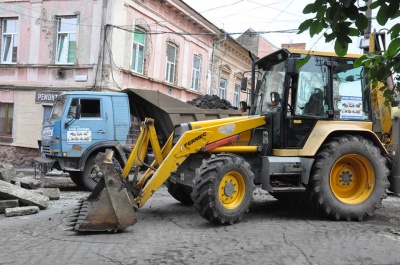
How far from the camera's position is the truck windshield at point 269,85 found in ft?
22.0

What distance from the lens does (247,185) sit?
6.01m

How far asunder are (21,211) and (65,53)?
389 inches

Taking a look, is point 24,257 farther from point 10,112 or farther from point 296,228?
point 10,112

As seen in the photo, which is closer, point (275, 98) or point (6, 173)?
point (275, 98)

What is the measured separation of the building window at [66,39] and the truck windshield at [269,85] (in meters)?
10.1

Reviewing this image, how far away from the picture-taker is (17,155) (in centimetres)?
1574

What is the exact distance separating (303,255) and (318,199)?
5.57 feet

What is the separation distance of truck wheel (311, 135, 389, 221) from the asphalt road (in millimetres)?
245

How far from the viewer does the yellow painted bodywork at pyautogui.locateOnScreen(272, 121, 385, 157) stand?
6355mm

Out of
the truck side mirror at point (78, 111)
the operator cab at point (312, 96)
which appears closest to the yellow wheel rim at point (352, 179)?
the operator cab at point (312, 96)

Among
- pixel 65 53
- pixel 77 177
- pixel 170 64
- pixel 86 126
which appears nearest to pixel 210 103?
pixel 86 126

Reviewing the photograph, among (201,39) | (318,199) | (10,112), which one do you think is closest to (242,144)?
(318,199)

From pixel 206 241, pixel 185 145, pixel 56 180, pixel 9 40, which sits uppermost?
pixel 9 40

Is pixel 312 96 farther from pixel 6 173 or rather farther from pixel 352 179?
pixel 6 173
